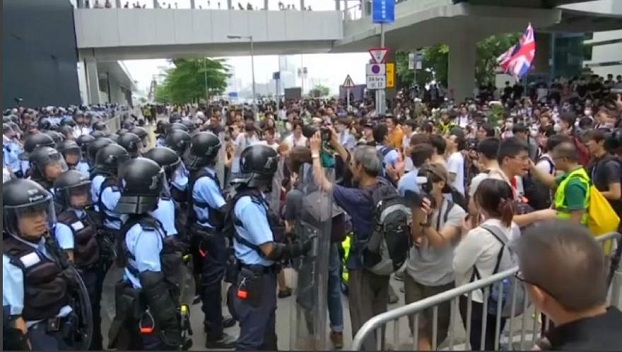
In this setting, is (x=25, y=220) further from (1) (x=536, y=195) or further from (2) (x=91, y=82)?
(2) (x=91, y=82)

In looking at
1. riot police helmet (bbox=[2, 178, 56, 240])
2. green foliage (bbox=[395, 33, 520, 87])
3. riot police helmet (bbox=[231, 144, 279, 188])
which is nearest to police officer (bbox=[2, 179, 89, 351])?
riot police helmet (bbox=[2, 178, 56, 240])

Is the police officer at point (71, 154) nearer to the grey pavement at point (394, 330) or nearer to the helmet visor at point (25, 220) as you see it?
the grey pavement at point (394, 330)

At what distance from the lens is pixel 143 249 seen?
353 cm

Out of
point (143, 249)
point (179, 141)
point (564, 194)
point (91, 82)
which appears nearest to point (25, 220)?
point (143, 249)

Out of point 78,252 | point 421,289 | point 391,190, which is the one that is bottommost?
point 421,289

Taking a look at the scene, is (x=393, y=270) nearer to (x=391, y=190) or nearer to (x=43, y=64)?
(x=391, y=190)

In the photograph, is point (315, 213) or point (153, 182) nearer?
point (315, 213)

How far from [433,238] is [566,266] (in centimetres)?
201

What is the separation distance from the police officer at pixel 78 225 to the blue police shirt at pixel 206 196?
88cm

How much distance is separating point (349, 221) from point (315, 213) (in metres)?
0.94

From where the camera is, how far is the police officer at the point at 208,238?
5000 mm

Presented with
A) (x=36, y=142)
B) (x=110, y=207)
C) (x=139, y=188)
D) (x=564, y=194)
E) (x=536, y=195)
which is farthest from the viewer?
(x=36, y=142)

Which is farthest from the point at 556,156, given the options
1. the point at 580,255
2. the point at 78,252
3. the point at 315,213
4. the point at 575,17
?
the point at 575,17

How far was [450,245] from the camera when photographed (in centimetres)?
401
